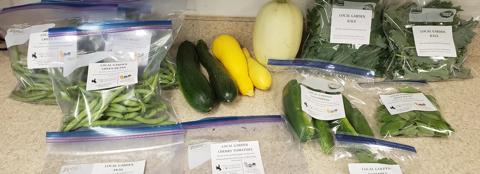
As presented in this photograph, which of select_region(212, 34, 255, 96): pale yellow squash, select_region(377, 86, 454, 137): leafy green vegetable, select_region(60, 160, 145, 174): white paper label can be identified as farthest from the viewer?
select_region(212, 34, 255, 96): pale yellow squash

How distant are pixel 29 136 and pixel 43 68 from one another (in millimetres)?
150

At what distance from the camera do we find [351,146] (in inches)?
25.6

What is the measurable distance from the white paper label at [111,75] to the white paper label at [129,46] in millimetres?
24

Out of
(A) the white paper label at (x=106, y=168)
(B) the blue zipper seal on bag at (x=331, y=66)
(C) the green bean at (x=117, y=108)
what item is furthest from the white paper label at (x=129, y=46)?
(B) the blue zipper seal on bag at (x=331, y=66)

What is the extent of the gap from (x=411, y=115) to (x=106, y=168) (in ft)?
2.07

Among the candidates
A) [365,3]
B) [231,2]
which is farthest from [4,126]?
[365,3]

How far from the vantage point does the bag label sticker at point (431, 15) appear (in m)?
0.83

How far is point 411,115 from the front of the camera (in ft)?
2.34

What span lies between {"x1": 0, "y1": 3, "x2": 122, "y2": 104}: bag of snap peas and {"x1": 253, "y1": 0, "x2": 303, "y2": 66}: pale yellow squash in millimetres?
347

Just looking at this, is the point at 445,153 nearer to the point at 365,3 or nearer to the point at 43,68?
the point at 365,3

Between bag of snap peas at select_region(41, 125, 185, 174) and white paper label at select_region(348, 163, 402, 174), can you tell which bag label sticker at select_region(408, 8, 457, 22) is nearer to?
white paper label at select_region(348, 163, 402, 174)

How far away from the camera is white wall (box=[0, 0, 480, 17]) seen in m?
0.86

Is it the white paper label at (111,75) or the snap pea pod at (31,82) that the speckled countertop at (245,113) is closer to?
the snap pea pod at (31,82)

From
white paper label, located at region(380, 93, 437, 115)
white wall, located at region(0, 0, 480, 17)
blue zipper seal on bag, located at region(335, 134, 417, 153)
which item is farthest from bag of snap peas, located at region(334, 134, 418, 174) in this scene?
white wall, located at region(0, 0, 480, 17)
